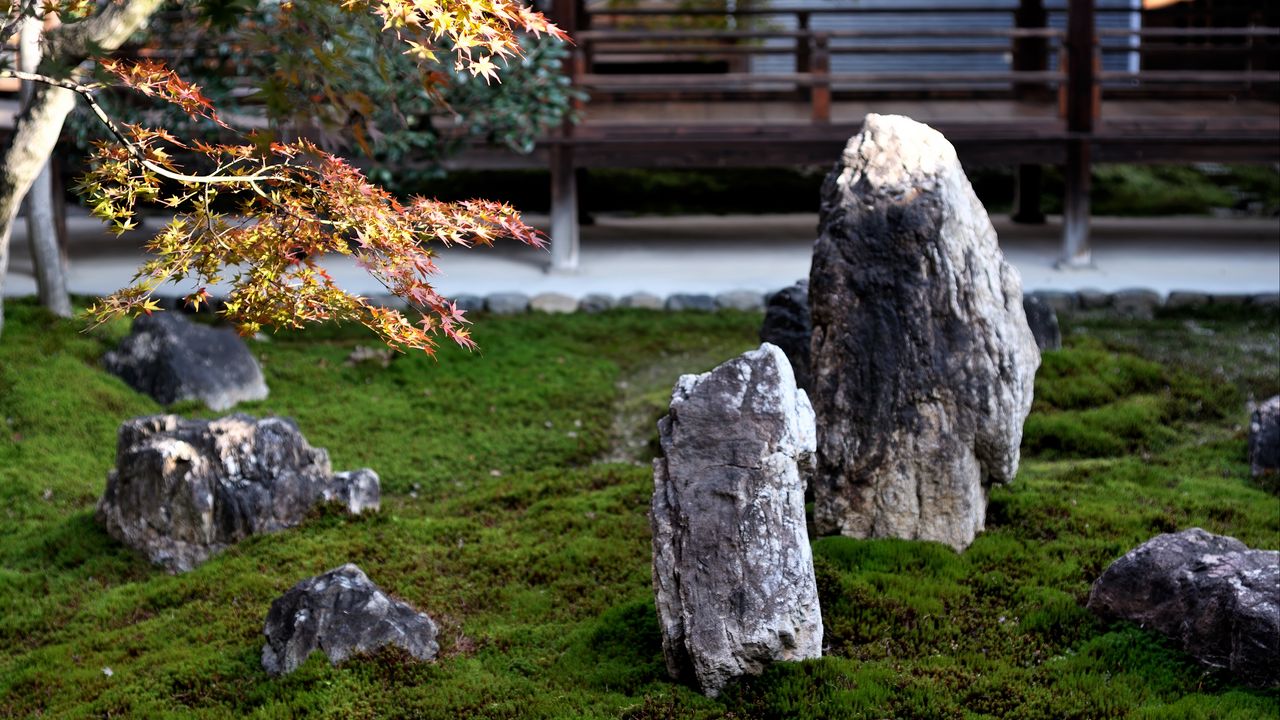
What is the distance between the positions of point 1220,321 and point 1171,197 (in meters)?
7.10

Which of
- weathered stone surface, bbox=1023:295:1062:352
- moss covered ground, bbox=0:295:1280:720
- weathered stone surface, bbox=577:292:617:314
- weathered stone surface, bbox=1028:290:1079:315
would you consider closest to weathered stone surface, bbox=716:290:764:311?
weathered stone surface, bbox=577:292:617:314

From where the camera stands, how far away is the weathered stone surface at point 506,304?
40.2 feet

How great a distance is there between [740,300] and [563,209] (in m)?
Answer: 2.48

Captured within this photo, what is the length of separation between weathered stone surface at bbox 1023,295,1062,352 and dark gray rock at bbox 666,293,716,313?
126 inches

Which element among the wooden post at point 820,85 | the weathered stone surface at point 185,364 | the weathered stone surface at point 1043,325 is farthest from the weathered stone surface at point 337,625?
the wooden post at point 820,85

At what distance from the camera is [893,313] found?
246 inches

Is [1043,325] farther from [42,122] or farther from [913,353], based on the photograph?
[42,122]

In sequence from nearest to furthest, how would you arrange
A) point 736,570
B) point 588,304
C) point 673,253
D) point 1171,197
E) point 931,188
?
point 736,570, point 931,188, point 588,304, point 673,253, point 1171,197

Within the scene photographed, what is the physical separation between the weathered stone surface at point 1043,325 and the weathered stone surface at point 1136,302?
7.11ft

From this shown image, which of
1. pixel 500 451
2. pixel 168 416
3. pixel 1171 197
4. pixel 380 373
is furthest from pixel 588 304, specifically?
pixel 1171 197

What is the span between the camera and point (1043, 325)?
10.2 m

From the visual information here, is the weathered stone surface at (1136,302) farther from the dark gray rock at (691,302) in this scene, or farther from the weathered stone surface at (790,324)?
the weathered stone surface at (790,324)

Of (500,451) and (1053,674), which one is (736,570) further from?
(500,451)

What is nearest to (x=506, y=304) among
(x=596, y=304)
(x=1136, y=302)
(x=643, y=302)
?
(x=596, y=304)
